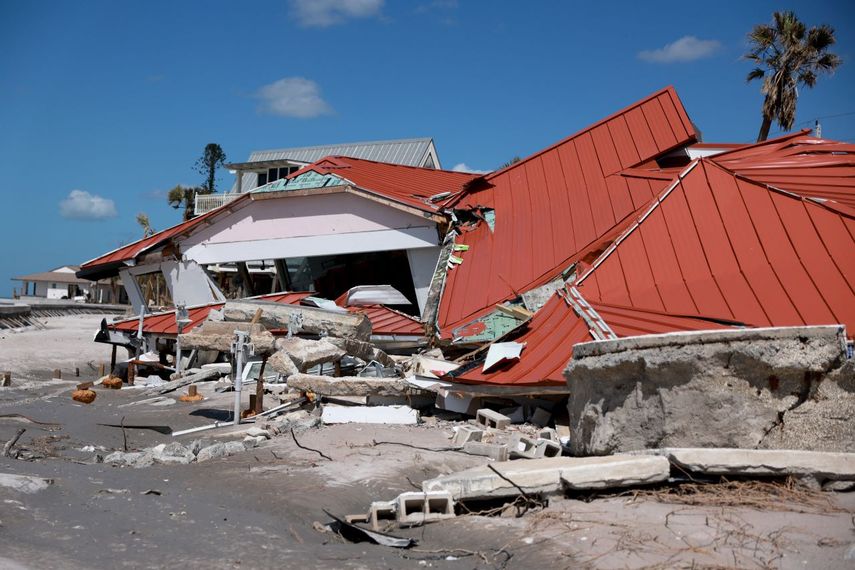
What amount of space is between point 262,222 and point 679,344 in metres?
Answer: 16.1

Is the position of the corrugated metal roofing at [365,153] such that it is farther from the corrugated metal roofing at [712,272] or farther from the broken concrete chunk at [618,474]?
the broken concrete chunk at [618,474]

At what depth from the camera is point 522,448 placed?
345 inches

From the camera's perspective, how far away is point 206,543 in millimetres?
6062

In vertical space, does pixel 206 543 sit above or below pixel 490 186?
below

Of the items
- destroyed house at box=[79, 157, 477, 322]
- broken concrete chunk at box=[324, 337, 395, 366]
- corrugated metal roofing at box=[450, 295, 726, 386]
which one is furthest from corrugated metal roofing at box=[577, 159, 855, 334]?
destroyed house at box=[79, 157, 477, 322]

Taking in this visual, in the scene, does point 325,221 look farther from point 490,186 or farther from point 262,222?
point 490,186

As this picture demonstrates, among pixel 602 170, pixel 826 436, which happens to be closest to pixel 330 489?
pixel 826 436

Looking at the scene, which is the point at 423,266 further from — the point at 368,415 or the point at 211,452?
the point at 211,452

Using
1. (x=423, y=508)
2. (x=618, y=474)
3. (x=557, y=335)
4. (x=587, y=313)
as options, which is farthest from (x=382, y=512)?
(x=587, y=313)

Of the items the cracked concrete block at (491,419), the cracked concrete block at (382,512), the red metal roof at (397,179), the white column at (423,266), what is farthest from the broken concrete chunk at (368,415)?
the red metal roof at (397,179)

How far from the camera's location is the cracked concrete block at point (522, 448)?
8461 mm

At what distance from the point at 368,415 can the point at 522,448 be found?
310 centimetres

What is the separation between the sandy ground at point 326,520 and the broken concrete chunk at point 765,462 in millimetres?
218

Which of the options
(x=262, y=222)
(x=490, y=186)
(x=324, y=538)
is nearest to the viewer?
(x=324, y=538)
